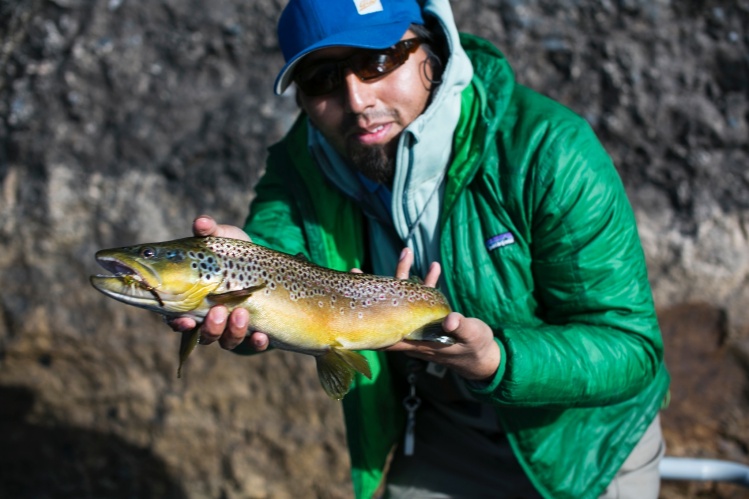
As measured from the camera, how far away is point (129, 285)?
2.38 m

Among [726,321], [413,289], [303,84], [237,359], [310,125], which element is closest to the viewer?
[413,289]

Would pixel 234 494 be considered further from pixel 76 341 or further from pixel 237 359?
pixel 76 341

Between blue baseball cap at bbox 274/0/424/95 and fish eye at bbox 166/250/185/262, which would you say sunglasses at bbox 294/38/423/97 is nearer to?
blue baseball cap at bbox 274/0/424/95

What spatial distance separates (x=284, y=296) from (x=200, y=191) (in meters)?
2.42

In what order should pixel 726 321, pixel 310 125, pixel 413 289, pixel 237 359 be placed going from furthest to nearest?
pixel 237 359
pixel 726 321
pixel 310 125
pixel 413 289

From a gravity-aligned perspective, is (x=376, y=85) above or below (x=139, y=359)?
above

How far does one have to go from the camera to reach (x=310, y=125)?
132 inches

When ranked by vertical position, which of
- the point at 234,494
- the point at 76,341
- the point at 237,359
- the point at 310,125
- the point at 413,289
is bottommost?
the point at 234,494

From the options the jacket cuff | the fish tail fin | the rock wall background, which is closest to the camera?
the fish tail fin

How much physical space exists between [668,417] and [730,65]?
80.0 inches

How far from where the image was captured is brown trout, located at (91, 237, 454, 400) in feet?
7.95

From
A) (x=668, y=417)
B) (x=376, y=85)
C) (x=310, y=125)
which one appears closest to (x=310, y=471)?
(x=668, y=417)

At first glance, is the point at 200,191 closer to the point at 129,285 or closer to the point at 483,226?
the point at 483,226

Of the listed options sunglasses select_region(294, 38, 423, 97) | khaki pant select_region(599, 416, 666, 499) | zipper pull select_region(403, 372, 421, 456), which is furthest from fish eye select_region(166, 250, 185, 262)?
khaki pant select_region(599, 416, 666, 499)
